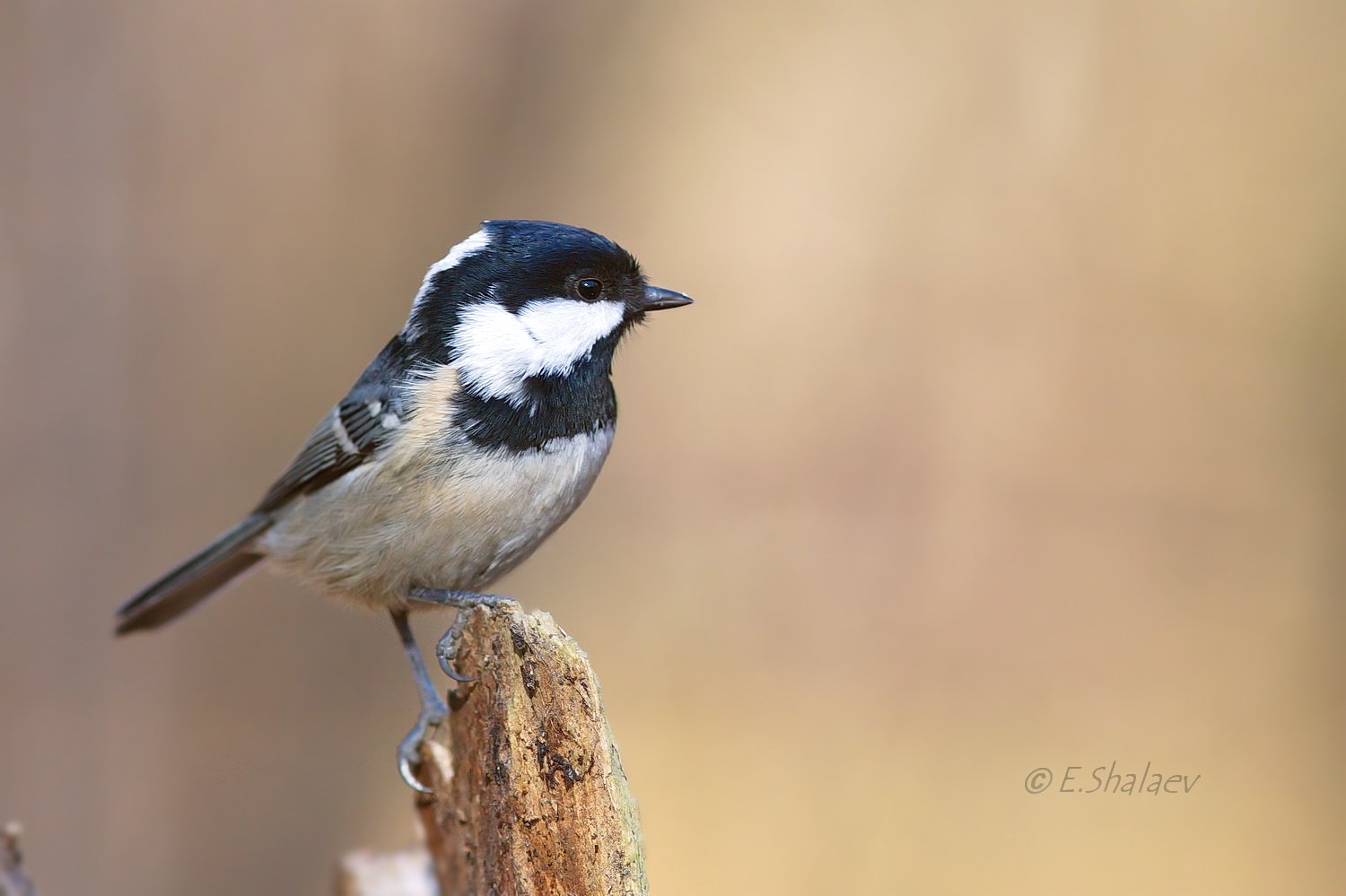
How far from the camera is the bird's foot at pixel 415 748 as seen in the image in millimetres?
2191

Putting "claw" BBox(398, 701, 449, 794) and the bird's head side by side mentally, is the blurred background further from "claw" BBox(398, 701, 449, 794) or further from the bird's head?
the bird's head

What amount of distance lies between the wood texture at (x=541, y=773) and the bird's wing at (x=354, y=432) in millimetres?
583

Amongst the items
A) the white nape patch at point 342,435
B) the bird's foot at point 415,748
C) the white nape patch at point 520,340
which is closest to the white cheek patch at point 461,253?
the white nape patch at point 520,340

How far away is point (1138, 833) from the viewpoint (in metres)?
3.65

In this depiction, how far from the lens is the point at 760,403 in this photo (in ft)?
14.1

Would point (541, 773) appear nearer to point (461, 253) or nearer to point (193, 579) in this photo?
point (461, 253)

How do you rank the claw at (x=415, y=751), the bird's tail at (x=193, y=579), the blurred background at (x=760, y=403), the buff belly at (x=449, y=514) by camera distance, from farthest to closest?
the blurred background at (x=760, y=403) → the bird's tail at (x=193, y=579) → the claw at (x=415, y=751) → the buff belly at (x=449, y=514)

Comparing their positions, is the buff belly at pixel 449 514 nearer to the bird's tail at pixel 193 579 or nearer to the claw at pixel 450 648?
the claw at pixel 450 648

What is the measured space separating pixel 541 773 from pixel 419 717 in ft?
2.65

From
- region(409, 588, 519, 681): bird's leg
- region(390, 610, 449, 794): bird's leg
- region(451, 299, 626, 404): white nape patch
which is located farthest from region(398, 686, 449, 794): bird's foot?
region(451, 299, 626, 404): white nape patch

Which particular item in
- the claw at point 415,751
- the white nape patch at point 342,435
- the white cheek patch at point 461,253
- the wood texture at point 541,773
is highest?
the white cheek patch at point 461,253

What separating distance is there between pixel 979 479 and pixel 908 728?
3.11ft

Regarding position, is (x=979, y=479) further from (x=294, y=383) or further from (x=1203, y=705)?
(x=294, y=383)

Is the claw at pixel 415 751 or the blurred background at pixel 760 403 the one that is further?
the blurred background at pixel 760 403
